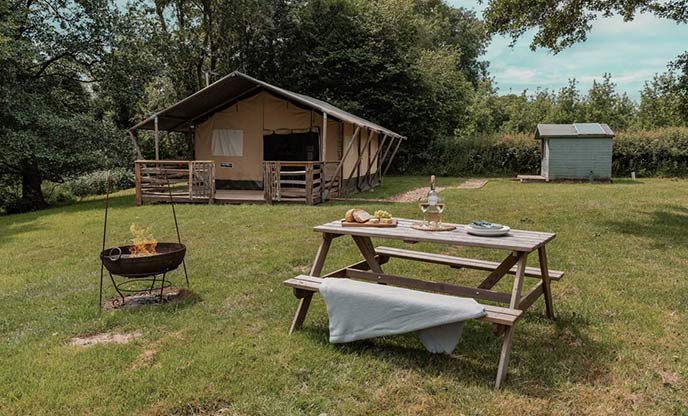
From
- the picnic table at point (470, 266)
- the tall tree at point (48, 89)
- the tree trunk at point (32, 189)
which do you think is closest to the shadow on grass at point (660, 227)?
the picnic table at point (470, 266)

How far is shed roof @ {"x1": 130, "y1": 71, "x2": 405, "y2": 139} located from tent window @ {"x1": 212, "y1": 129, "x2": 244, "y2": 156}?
0.69 m

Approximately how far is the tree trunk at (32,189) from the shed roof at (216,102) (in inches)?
159

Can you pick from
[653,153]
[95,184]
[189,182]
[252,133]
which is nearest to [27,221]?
[189,182]

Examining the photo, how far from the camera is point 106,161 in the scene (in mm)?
13617

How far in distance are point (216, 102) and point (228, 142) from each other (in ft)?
3.95

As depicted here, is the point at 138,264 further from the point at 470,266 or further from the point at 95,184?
the point at 95,184

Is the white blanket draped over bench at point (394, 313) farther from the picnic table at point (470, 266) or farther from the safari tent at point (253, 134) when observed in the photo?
the safari tent at point (253, 134)

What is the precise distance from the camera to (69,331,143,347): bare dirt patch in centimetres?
335

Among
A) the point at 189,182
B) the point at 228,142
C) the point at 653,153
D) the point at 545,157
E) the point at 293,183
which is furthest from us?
the point at 653,153

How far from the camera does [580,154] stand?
1792 centimetres

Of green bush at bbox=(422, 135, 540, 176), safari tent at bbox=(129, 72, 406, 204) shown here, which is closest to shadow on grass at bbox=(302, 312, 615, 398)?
safari tent at bbox=(129, 72, 406, 204)

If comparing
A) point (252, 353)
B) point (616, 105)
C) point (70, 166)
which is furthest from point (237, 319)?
point (616, 105)

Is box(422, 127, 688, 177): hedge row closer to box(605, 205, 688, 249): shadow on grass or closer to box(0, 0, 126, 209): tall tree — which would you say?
box(605, 205, 688, 249): shadow on grass

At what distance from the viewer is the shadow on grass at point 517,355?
2799mm
